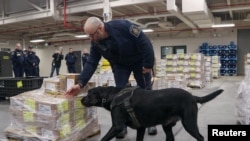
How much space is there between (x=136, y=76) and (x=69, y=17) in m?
7.84

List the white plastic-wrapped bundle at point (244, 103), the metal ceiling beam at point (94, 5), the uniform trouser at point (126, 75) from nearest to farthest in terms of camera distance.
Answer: the uniform trouser at point (126, 75) < the white plastic-wrapped bundle at point (244, 103) < the metal ceiling beam at point (94, 5)

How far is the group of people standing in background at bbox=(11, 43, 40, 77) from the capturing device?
9.74 meters

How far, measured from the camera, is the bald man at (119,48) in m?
2.22

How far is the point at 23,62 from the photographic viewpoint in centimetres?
1011

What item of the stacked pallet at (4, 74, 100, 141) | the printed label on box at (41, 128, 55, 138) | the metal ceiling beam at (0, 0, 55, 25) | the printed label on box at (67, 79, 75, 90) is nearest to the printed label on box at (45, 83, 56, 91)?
the stacked pallet at (4, 74, 100, 141)

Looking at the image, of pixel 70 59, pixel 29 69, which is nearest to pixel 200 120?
pixel 29 69

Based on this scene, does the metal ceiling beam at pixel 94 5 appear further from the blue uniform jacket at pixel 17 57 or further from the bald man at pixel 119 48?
the bald man at pixel 119 48

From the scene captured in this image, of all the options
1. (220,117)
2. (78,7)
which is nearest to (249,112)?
(220,117)

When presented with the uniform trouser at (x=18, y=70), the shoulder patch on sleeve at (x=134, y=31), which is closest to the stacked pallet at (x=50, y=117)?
the shoulder patch on sleeve at (x=134, y=31)

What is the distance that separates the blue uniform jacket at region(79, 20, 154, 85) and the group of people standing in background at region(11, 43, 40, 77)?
8227 mm

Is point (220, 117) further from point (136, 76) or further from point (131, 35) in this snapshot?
point (131, 35)

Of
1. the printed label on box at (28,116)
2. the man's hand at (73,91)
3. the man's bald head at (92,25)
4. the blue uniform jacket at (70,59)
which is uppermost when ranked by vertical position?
the man's bald head at (92,25)

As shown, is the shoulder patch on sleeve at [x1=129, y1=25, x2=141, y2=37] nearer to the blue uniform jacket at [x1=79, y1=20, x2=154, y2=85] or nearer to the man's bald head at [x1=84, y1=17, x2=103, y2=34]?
the blue uniform jacket at [x1=79, y1=20, x2=154, y2=85]

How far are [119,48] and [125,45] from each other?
61 millimetres
